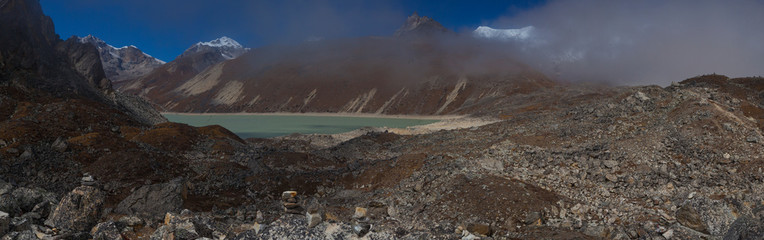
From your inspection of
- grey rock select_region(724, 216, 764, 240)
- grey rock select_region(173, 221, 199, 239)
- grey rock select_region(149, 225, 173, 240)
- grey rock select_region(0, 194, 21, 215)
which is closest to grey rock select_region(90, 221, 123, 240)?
grey rock select_region(149, 225, 173, 240)

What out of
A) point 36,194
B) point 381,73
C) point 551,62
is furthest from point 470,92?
point 36,194

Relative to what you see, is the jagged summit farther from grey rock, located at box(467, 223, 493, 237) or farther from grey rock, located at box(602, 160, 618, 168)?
grey rock, located at box(467, 223, 493, 237)

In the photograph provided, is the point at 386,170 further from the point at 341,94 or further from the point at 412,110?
the point at 341,94

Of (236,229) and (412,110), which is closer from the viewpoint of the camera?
(236,229)

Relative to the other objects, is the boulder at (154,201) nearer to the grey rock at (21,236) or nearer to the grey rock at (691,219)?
the grey rock at (21,236)

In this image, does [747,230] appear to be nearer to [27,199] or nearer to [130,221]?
[130,221]

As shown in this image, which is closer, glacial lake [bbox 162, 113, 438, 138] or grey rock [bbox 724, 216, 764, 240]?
grey rock [bbox 724, 216, 764, 240]
